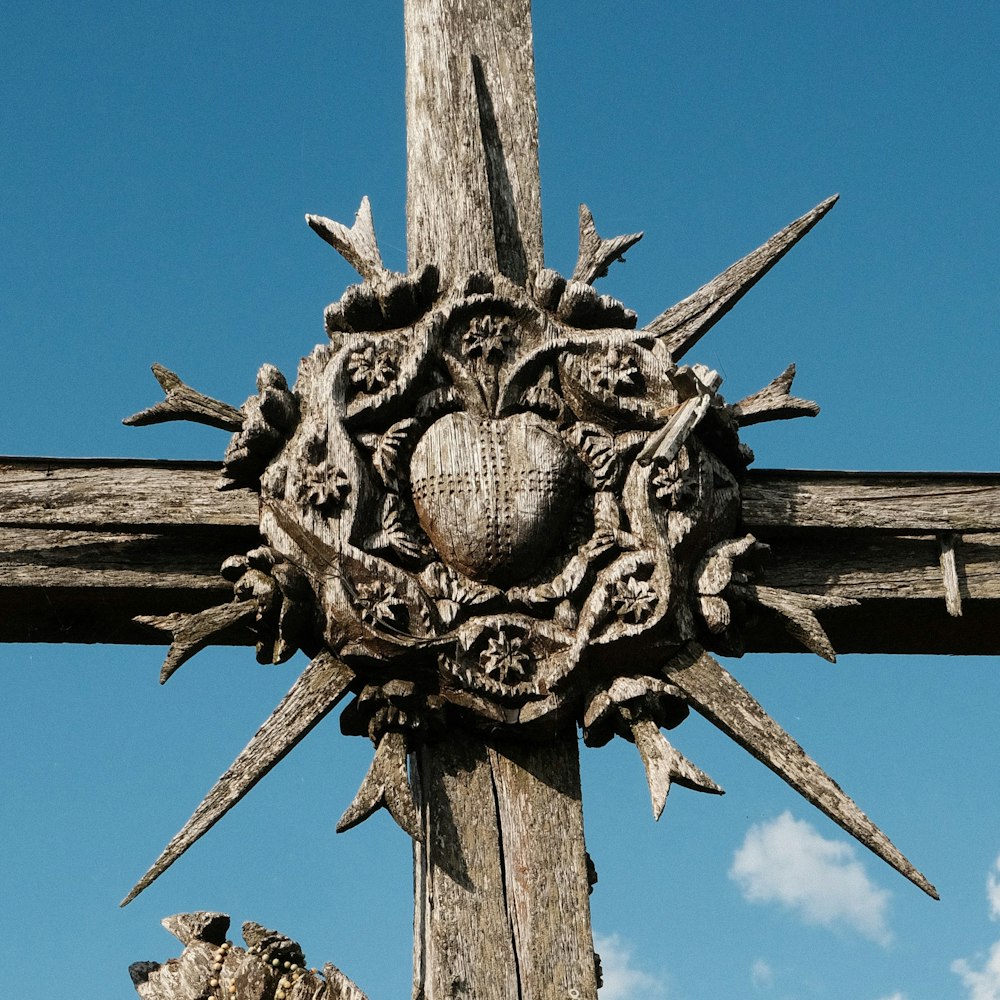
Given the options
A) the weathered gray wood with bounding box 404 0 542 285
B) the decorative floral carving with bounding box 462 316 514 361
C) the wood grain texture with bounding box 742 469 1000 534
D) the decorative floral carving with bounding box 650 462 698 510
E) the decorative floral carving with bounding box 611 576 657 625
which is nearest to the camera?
the decorative floral carving with bounding box 611 576 657 625

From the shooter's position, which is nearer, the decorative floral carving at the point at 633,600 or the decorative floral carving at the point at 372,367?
the decorative floral carving at the point at 633,600

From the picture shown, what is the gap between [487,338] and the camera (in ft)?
13.5

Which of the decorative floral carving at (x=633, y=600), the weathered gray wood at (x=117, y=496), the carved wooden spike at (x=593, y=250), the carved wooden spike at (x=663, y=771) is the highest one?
the carved wooden spike at (x=593, y=250)

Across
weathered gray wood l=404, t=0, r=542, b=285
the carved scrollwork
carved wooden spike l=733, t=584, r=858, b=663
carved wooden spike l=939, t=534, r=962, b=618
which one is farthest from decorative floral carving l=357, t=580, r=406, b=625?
carved wooden spike l=939, t=534, r=962, b=618

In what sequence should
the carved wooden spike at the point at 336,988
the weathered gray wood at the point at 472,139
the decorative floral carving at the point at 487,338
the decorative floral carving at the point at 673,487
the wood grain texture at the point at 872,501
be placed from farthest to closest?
the weathered gray wood at the point at 472,139
the wood grain texture at the point at 872,501
the decorative floral carving at the point at 487,338
the decorative floral carving at the point at 673,487
the carved wooden spike at the point at 336,988

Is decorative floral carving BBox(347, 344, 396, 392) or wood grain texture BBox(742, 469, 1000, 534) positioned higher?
decorative floral carving BBox(347, 344, 396, 392)

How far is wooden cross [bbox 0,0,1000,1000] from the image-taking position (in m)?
3.72

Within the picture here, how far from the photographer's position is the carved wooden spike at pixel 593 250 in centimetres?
436

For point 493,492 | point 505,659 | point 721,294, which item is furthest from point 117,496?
point 721,294

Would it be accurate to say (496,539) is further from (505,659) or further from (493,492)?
(505,659)

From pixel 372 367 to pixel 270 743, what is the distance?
84 cm

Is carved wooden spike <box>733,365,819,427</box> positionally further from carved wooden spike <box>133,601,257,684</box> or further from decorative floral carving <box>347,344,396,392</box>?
carved wooden spike <box>133,601,257,684</box>

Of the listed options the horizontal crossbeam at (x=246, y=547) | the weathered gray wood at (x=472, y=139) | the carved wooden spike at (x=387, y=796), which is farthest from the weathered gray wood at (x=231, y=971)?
the weathered gray wood at (x=472, y=139)

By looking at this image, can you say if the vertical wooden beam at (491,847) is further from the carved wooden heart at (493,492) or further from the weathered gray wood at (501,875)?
the carved wooden heart at (493,492)
